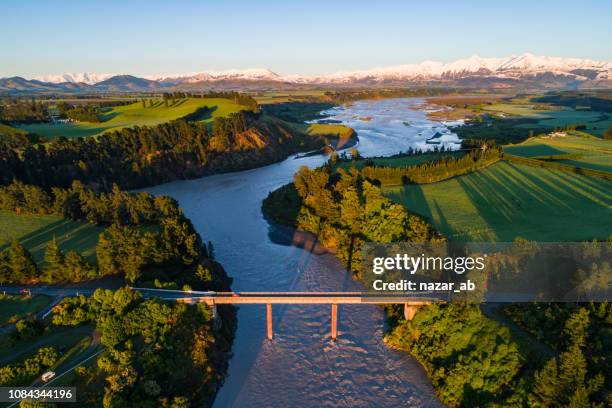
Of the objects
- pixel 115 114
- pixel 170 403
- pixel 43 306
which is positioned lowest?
pixel 170 403

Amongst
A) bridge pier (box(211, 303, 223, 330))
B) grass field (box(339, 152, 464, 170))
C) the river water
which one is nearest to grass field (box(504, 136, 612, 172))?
grass field (box(339, 152, 464, 170))

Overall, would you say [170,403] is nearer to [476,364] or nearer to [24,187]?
[476,364]

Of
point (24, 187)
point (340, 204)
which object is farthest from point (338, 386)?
point (24, 187)

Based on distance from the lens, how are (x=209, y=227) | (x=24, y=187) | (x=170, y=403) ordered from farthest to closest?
(x=209, y=227), (x=24, y=187), (x=170, y=403)

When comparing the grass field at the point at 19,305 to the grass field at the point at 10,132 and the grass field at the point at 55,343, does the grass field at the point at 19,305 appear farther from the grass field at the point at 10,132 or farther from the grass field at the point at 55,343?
the grass field at the point at 10,132

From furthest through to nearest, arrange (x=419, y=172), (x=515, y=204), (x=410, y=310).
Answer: (x=419, y=172)
(x=515, y=204)
(x=410, y=310)

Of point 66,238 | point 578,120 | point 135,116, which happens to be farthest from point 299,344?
point 578,120

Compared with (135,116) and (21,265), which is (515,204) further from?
(135,116)
